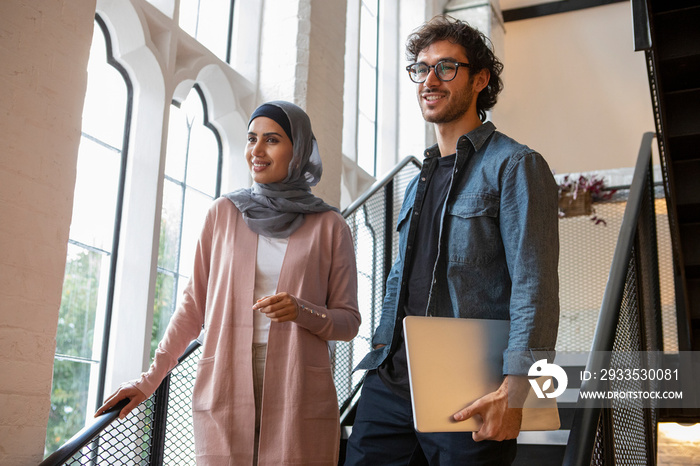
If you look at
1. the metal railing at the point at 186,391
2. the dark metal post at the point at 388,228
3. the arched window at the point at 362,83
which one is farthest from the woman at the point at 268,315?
the arched window at the point at 362,83

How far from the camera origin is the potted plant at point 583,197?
18.1 feet

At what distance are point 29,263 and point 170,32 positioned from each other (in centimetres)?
195

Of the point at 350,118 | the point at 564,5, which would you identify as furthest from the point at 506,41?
A: the point at 350,118

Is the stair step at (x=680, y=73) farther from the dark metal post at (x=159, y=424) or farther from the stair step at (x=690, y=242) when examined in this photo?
the dark metal post at (x=159, y=424)

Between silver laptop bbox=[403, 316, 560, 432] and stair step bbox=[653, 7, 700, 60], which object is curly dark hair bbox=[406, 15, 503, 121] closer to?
silver laptop bbox=[403, 316, 560, 432]

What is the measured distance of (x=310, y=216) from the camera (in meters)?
2.08

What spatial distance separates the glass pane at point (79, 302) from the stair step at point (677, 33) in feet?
8.73

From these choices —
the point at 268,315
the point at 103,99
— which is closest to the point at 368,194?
the point at 103,99

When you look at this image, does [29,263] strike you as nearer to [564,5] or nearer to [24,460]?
[24,460]

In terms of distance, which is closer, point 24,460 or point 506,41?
point 24,460

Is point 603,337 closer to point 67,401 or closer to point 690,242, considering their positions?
point 690,242

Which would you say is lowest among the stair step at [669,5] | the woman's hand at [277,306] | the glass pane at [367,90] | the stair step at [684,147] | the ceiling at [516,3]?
the woman's hand at [277,306]

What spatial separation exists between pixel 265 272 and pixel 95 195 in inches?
72.3

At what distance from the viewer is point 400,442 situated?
5.47 ft
